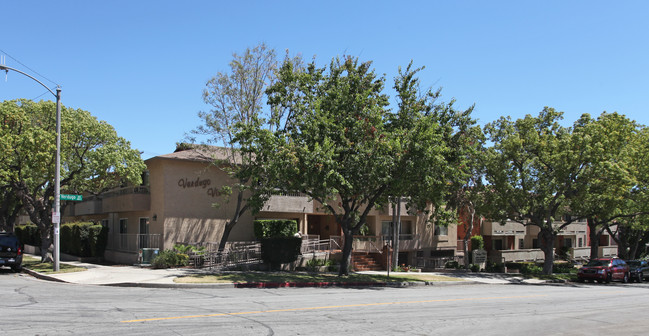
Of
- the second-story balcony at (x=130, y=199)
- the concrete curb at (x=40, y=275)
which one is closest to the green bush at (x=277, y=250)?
the second-story balcony at (x=130, y=199)

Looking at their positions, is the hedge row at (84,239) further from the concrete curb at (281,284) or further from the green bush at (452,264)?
the green bush at (452,264)

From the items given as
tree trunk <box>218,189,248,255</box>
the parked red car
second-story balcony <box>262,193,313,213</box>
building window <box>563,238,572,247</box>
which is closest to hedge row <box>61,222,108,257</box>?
tree trunk <box>218,189,248,255</box>

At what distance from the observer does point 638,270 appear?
1325 inches

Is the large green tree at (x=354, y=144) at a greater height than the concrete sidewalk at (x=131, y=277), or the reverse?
the large green tree at (x=354, y=144)

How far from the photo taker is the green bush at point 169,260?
2431 centimetres

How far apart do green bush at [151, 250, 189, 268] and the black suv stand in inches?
241

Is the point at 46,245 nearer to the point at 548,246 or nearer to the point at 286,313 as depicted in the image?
the point at 286,313

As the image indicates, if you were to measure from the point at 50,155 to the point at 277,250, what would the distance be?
38.4 feet

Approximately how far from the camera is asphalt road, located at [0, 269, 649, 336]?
32.8 feet

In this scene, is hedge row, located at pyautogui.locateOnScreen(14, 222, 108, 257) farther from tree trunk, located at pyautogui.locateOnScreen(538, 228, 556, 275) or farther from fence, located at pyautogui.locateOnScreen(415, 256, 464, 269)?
tree trunk, located at pyautogui.locateOnScreen(538, 228, 556, 275)

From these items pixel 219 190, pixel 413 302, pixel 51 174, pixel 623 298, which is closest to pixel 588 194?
pixel 623 298

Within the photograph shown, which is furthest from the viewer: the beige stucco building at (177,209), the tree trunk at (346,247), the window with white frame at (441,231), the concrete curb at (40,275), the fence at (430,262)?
the window with white frame at (441,231)

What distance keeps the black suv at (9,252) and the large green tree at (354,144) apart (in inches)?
497

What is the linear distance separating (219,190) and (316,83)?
10279 millimetres
